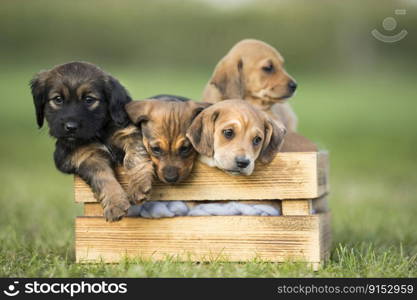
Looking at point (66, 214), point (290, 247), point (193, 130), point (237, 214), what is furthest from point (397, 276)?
point (66, 214)

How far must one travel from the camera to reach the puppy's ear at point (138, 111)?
12.5 feet

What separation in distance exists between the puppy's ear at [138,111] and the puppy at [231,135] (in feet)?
0.98

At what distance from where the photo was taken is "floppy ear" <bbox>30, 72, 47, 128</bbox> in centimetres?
385

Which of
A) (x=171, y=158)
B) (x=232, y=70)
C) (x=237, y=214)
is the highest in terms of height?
(x=232, y=70)

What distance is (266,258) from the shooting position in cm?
389

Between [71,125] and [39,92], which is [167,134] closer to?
[71,125]

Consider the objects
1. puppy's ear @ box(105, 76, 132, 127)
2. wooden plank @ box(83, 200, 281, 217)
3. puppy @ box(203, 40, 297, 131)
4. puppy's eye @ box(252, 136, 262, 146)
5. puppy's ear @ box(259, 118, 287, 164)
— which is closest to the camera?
puppy's eye @ box(252, 136, 262, 146)

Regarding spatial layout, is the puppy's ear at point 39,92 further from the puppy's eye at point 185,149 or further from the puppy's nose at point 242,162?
the puppy's nose at point 242,162

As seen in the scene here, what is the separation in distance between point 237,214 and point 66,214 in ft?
10.9

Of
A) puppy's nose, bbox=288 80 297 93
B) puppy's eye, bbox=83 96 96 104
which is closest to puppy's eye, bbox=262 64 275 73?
puppy's nose, bbox=288 80 297 93

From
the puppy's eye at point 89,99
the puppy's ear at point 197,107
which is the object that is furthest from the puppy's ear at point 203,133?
the puppy's eye at point 89,99

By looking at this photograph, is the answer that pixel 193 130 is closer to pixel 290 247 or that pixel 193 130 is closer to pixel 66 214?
pixel 290 247

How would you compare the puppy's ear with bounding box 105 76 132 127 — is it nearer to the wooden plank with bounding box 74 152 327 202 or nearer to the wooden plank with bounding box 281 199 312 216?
the wooden plank with bounding box 74 152 327 202

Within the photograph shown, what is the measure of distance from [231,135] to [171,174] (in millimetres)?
389
